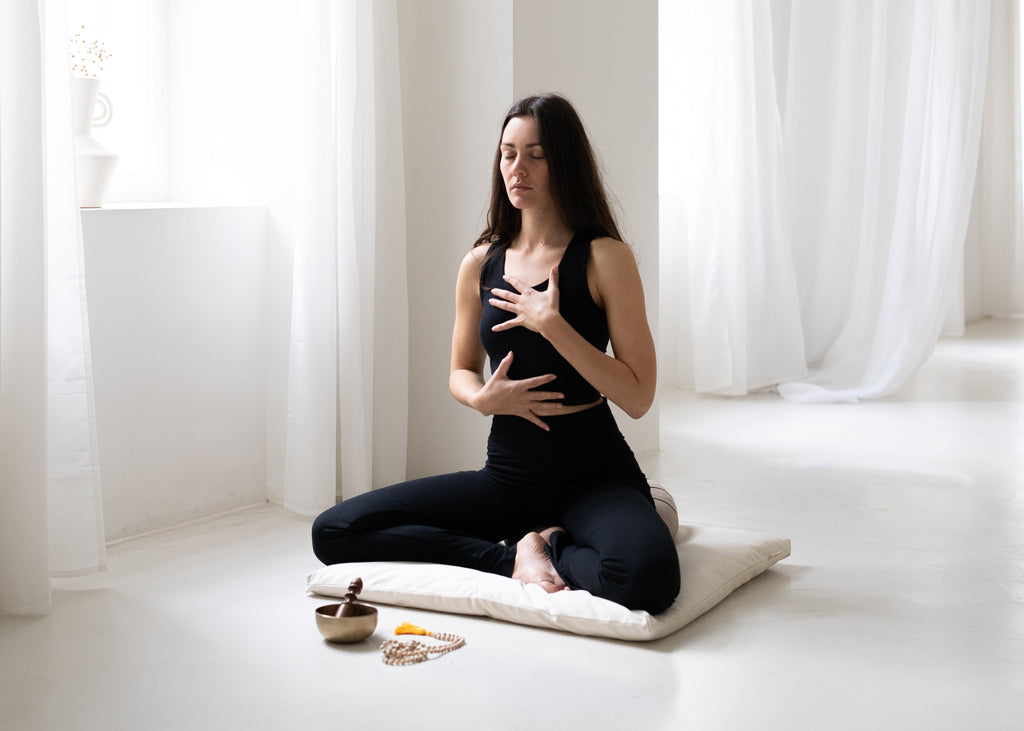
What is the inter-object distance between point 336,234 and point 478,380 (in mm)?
814

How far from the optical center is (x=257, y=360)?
3.32 metres

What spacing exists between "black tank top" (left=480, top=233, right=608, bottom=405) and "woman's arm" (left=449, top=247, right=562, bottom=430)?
1.2 inches

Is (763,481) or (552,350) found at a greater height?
(552,350)

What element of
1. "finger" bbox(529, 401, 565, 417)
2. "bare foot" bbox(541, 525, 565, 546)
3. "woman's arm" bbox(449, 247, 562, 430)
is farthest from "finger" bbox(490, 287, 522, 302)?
"bare foot" bbox(541, 525, 565, 546)

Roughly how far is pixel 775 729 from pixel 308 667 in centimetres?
81

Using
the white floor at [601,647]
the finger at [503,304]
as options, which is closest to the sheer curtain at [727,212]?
the white floor at [601,647]

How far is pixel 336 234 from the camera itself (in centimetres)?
317

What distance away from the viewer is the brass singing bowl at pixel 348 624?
217 cm

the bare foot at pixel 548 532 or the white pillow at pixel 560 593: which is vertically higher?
the bare foot at pixel 548 532

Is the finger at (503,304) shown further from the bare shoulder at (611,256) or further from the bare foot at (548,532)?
the bare foot at (548,532)

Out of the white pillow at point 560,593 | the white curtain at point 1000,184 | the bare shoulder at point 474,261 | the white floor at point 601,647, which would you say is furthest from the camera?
the white curtain at point 1000,184

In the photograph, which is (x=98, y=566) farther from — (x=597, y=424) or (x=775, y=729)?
(x=775, y=729)

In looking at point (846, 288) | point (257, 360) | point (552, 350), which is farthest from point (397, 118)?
point (846, 288)

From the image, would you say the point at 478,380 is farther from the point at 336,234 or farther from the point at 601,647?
the point at 336,234
